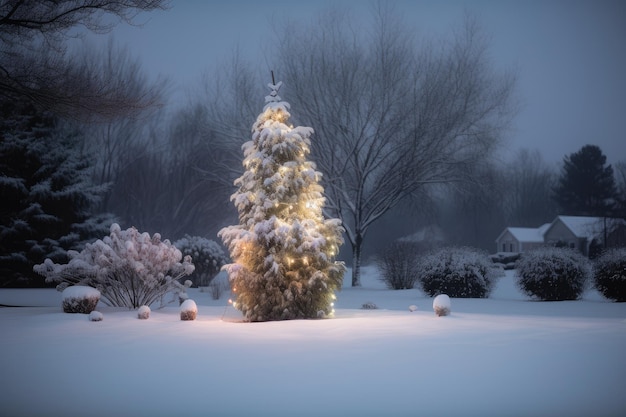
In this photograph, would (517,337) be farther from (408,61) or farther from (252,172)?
(408,61)

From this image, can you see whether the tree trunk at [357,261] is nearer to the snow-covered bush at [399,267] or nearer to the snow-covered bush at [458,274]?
the snow-covered bush at [399,267]

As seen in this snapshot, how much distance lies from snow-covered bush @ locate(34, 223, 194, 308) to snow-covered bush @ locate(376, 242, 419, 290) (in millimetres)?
10350

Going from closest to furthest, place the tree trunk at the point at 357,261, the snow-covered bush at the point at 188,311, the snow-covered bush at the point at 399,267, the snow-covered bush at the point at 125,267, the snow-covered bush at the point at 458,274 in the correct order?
the snow-covered bush at the point at 188,311 → the snow-covered bush at the point at 125,267 → the snow-covered bush at the point at 458,274 → the snow-covered bush at the point at 399,267 → the tree trunk at the point at 357,261

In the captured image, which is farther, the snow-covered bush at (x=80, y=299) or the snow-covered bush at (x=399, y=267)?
the snow-covered bush at (x=399, y=267)

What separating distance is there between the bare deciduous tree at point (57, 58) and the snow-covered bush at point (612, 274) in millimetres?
12878

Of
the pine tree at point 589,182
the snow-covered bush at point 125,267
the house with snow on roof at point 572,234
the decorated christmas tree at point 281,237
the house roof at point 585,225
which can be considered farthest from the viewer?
the pine tree at point 589,182

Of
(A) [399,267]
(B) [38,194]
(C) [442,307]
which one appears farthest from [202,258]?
(C) [442,307]

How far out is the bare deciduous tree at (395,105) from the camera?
22.9m

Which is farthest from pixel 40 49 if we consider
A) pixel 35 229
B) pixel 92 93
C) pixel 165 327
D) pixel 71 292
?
pixel 35 229

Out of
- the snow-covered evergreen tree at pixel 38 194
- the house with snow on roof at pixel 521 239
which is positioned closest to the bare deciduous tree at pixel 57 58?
the snow-covered evergreen tree at pixel 38 194

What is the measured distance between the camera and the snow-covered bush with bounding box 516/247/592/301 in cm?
1667

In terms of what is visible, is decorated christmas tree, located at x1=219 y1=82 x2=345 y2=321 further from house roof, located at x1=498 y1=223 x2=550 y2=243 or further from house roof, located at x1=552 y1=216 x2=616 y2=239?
house roof, located at x1=498 y1=223 x2=550 y2=243

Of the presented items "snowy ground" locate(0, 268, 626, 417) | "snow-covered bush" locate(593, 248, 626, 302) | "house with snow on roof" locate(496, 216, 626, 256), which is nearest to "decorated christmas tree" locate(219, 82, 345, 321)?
"snowy ground" locate(0, 268, 626, 417)

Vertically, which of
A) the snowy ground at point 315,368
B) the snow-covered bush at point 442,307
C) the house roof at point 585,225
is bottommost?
the snowy ground at point 315,368
